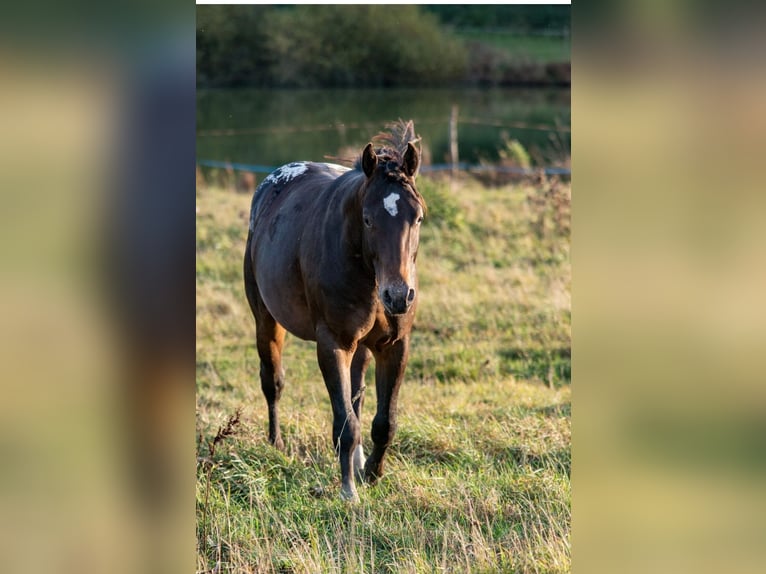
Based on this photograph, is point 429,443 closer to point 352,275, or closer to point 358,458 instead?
point 358,458

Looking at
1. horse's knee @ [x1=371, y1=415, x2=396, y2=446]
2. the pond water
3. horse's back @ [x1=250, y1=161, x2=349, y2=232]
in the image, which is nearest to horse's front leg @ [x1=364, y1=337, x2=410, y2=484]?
horse's knee @ [x1=371, y1=415, x2=396, y2=446]

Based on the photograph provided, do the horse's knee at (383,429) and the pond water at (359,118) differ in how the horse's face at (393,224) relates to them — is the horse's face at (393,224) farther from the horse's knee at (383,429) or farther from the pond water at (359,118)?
the pond water at (359,118)

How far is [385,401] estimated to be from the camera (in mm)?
4344

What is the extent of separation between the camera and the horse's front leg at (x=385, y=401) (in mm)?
4332

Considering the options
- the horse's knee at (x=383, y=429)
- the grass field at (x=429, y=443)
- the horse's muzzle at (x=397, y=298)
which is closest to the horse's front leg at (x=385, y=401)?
the horse's knee at (x=383, y=429)

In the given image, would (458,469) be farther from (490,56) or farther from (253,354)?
(490,56)

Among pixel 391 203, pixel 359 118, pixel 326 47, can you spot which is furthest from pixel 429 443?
pixel 326 47
